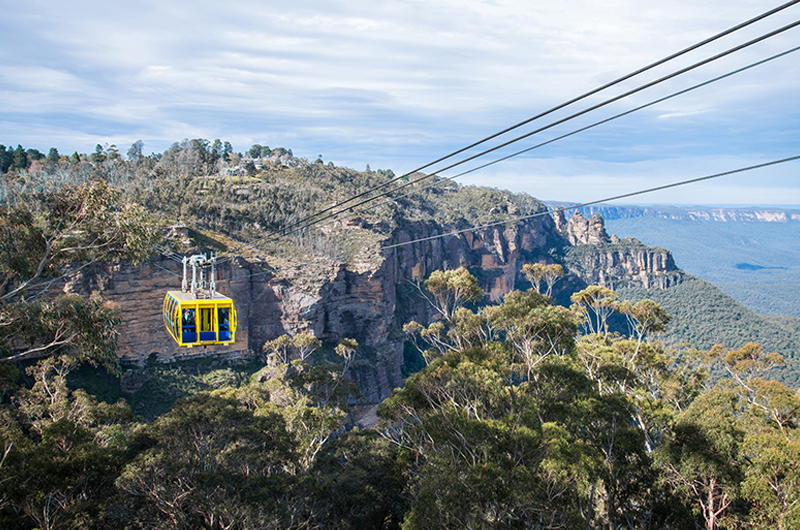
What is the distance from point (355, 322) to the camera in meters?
41.6

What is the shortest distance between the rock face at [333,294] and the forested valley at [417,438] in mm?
4390

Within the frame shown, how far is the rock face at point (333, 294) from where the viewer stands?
2919 centimetres

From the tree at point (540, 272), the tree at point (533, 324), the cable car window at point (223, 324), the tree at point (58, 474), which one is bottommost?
the tree at point (58, 474)

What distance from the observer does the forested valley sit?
8.66 metres

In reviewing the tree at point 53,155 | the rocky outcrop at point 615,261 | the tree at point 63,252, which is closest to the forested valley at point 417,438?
the tree at point 63,252

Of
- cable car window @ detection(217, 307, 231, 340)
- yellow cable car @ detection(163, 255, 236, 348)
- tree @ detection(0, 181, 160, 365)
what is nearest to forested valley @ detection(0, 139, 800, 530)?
tree @ detection(0, 181, 160, 365)

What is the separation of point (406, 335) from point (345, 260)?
38.3 ft

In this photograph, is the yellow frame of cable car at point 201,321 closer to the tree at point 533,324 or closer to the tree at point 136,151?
the tree at point 533,324

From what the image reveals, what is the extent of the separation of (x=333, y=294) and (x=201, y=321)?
1107 inches

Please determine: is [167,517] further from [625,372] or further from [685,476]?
[625,372]

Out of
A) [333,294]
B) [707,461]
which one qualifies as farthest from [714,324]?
[707,461]

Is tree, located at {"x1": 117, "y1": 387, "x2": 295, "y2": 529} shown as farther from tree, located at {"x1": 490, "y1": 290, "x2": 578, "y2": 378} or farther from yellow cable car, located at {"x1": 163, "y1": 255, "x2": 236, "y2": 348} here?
tree, located at {"x1": 490, "y1": 290, "x2": 578, "y2": 378}

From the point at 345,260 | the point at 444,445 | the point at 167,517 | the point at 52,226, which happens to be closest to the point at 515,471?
the point at 444,445

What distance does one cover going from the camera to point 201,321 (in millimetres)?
11438
